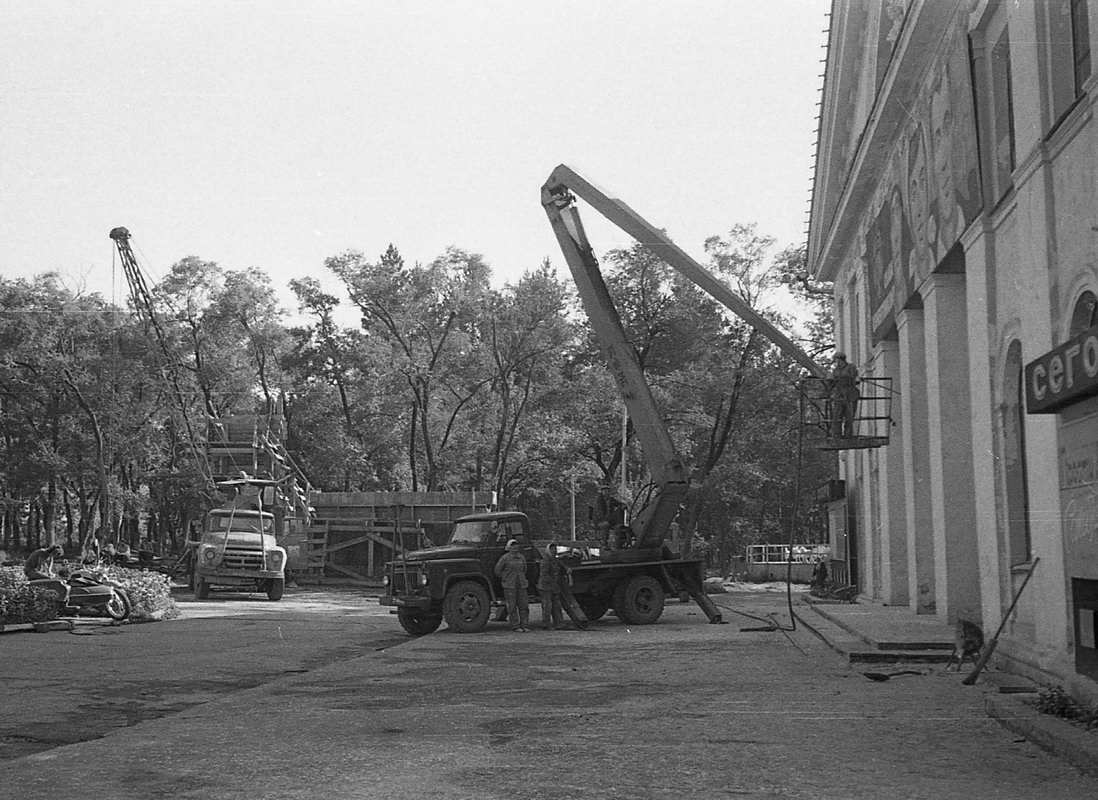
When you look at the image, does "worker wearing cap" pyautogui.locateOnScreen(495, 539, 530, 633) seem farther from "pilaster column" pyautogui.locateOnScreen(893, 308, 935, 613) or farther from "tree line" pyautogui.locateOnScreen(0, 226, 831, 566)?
"tree line" pyautogui.locateOnScreen(0, 226, 831, 566)

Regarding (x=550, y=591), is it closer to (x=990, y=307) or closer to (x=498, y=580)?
(x=498, y=580)

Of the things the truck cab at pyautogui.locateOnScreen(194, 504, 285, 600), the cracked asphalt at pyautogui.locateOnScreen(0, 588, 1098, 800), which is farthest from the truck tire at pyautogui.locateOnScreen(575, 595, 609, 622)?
the truck cab at pyautogui.locateOnScreen(194, 504, 285, 600)

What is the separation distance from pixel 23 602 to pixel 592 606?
979 centimetres

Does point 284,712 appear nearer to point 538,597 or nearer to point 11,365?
point 538,597

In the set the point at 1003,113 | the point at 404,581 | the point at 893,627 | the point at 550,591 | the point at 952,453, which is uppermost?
the point at 1003,113

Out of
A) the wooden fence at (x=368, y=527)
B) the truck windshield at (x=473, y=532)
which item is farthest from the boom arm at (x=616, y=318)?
the wooden fence at (x=368, y=527)

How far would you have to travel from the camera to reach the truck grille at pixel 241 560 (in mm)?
31719

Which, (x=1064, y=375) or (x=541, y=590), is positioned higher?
(x=1064, y=375)

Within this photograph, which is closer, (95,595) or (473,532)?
(473,532)

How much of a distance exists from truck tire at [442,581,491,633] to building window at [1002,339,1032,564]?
9.35 m

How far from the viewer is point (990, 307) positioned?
1417cm

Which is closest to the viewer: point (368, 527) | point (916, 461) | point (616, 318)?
point (916, 461)

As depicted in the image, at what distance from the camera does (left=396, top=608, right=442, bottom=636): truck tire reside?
20812 mm

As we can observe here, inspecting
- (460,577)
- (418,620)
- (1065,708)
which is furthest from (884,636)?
(418,620)
